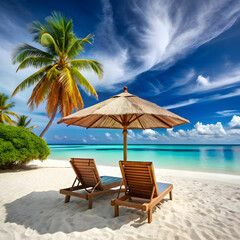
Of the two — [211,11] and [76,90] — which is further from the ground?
[211,11]

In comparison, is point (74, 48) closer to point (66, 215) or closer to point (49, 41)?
point (49, 41)

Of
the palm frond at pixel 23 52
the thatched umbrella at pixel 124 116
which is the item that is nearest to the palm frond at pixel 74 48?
the palm frond at pixel 23 52

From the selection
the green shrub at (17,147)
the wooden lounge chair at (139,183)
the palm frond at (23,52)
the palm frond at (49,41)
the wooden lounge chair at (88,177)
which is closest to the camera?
the wooden lounge chair at (139,183)

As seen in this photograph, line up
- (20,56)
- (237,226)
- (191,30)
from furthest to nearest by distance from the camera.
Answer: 1. (191,30)
2. (20,56)
3. (237,226)

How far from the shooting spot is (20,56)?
36.8 ft

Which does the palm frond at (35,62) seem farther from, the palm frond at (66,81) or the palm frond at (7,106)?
the palm frond at (7,106)

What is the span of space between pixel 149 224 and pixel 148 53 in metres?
14.4


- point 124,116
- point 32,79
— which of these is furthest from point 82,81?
point 124,116

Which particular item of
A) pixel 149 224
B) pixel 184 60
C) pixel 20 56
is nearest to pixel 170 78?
pixel 184 60

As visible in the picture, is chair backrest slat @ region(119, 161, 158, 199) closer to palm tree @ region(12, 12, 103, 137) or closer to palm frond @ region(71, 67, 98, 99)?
palm tree @ region(12, 12, 103, 137)

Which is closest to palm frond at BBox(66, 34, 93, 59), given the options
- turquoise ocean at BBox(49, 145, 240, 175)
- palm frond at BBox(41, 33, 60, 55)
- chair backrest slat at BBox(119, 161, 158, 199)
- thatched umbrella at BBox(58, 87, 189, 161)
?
palm frond at BBox(41, 33, 60, 55)

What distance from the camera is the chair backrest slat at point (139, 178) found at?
9.18 ft

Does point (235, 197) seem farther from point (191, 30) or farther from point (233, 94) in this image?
point (233, 94)

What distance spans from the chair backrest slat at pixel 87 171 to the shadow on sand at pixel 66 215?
15.9 inches
